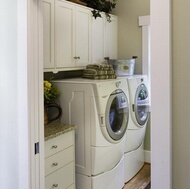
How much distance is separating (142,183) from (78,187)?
983 mm

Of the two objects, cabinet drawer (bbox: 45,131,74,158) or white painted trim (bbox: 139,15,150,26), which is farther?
white painted trim (bbox: 139,15,150,26)

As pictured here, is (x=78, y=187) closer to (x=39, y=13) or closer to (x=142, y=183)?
(x=142, y=183)

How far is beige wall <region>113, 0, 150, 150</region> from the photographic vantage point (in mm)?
3705

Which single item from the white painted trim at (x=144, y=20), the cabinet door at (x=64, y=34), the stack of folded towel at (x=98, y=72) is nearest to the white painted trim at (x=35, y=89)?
the cabinet door at (x=64, y=34)

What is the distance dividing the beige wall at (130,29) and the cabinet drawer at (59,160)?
1759mm

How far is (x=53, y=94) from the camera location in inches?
99.2

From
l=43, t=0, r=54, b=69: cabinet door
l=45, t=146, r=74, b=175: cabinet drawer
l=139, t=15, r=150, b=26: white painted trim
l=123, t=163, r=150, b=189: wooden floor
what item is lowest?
l=123, t=163, r=150, b=189: wooden floor

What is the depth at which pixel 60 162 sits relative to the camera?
7.32 ft

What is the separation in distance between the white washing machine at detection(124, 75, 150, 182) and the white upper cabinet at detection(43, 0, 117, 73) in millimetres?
580
